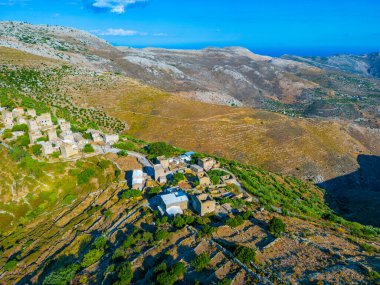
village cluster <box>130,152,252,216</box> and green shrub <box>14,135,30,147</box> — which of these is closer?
village cluster <box>130,152,252,216</box>

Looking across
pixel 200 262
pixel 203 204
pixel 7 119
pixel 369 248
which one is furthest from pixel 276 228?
pixel 7 119

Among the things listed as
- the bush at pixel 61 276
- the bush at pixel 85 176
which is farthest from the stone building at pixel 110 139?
the bush at pixel 61 276

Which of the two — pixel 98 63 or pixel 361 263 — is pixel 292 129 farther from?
pixel 98 63

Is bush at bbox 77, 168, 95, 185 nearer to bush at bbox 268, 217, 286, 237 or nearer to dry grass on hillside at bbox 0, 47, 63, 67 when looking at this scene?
bush at bbox 268, 217, 286, 237

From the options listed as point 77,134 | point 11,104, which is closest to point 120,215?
point 77,134

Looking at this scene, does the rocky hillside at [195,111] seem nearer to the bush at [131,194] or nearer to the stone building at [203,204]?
the stone building at [203,204]

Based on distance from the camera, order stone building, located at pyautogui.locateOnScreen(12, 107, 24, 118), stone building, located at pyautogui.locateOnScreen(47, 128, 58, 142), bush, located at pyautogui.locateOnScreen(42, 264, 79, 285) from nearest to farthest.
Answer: bush, located at pyautogui.locateOnScreen(42, 264, 79, 285) → stone building, located at pyautogui.locateOnScreen(47, 128, 58, 142) → stone building, located at pyautogui.locateOnScreen(12, 107, 24, 118)

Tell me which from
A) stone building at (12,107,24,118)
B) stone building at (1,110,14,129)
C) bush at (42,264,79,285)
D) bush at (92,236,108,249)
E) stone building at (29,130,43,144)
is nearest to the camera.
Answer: bush at (42,264,79,285)

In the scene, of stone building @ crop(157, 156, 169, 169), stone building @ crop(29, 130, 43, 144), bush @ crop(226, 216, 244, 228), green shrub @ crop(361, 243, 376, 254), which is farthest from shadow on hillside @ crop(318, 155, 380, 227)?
stone building @ crop(29, 130, 43, 144)
